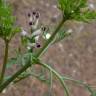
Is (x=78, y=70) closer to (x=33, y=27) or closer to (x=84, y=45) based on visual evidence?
(x=84, y=45)

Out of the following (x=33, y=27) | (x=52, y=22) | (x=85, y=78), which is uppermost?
(x=33, y=27)

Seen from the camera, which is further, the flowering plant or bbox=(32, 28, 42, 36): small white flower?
bbox=(32, 28, 42, 36): small white flower

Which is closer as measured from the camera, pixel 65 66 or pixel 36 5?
pixel 65 66

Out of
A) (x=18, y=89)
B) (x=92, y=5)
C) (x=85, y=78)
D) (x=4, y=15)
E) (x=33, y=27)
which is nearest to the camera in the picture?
(x=4, y=15)

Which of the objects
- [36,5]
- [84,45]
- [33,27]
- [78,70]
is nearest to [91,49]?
[84,45]

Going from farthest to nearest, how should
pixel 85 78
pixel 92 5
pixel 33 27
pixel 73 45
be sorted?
pixel 92 5
pixel 73 45
pixel 85 78
pixel 33 27

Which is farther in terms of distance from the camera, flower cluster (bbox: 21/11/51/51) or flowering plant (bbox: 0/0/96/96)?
flower cluster (bbox: 21/11/51/51)

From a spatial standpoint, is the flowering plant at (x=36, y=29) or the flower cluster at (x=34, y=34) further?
the flower cluster at (x=34, y=34)

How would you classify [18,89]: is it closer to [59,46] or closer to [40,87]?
[40,87]

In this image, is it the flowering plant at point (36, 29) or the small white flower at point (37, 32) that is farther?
the small white flower at point (37, 32)

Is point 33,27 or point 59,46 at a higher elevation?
point 33,27
